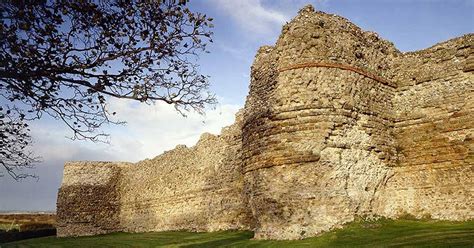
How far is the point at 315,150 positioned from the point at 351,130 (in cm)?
123

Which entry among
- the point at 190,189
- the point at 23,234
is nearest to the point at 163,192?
the point at 190,189

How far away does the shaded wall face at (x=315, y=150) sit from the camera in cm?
1210

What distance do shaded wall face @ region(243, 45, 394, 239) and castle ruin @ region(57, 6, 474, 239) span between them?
26 mm

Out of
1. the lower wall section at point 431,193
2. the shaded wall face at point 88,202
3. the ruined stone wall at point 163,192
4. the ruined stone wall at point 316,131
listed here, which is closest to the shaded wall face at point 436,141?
the lower wall section at point 431,193

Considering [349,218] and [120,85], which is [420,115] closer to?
[349,218]

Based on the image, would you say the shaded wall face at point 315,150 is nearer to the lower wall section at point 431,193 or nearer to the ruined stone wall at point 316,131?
the ruined stone wall at point 316,131

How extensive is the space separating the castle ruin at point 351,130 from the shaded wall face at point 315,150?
0.09ft

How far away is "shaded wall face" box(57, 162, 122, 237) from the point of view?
30703 millimetres

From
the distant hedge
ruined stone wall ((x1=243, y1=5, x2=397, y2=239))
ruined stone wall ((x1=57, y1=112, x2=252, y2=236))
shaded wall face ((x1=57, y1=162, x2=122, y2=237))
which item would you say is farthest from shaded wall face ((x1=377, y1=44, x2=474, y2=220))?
the distant hedge

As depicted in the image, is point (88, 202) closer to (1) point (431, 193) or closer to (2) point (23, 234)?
(2) point (23, 234)

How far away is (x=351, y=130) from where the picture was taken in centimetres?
1281

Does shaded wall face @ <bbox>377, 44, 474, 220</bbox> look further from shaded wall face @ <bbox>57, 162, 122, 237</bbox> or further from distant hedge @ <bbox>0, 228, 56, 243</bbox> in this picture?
distant hedge @ <bbox>0, 228, 56, 243</bbox>

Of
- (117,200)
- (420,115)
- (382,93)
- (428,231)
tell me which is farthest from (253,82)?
(117,200)

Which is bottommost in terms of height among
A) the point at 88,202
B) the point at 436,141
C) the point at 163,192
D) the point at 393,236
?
the point at 393,236
